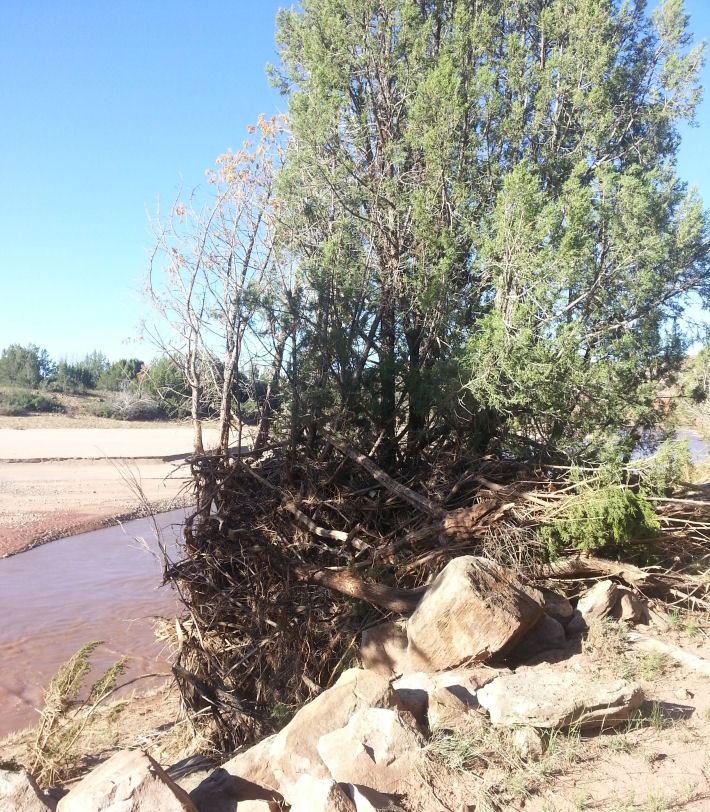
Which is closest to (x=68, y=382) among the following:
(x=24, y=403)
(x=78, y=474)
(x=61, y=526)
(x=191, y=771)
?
(x=24, y=403)

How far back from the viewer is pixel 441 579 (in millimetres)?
5293

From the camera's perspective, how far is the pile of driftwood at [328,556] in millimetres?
6043

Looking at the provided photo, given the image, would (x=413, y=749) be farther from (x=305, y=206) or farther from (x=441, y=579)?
(x=305, y=206)

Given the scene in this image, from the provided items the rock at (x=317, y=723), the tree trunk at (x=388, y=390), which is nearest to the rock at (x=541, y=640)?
the rock at (x=317, y=723)

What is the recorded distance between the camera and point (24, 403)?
36469 millimetres

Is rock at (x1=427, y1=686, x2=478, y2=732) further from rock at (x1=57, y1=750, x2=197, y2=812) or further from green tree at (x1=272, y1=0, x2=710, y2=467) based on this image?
green tree at (x1=272, y1=0, x2=710, y2=467)

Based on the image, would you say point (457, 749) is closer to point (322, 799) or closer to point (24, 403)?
point (322, 799)

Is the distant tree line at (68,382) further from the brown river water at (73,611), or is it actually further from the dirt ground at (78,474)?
the brown river water at (73,611)

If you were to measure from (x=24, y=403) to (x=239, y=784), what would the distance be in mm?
37143

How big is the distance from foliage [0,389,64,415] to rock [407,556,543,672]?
117ft

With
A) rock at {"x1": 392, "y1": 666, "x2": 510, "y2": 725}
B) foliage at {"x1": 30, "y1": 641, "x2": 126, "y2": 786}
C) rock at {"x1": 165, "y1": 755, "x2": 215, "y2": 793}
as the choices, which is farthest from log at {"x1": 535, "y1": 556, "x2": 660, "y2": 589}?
foliage at {"x1": 30, "y1": 641, "x2": 126, "y2": 786}

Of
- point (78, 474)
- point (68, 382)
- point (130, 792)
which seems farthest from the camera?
point (68, 382)

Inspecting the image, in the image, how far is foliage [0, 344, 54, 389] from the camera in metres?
43.4

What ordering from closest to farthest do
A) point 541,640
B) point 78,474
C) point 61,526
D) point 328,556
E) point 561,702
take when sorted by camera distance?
point 561,702
point 541,640
point 328,556
point 61,526
point 78,474
